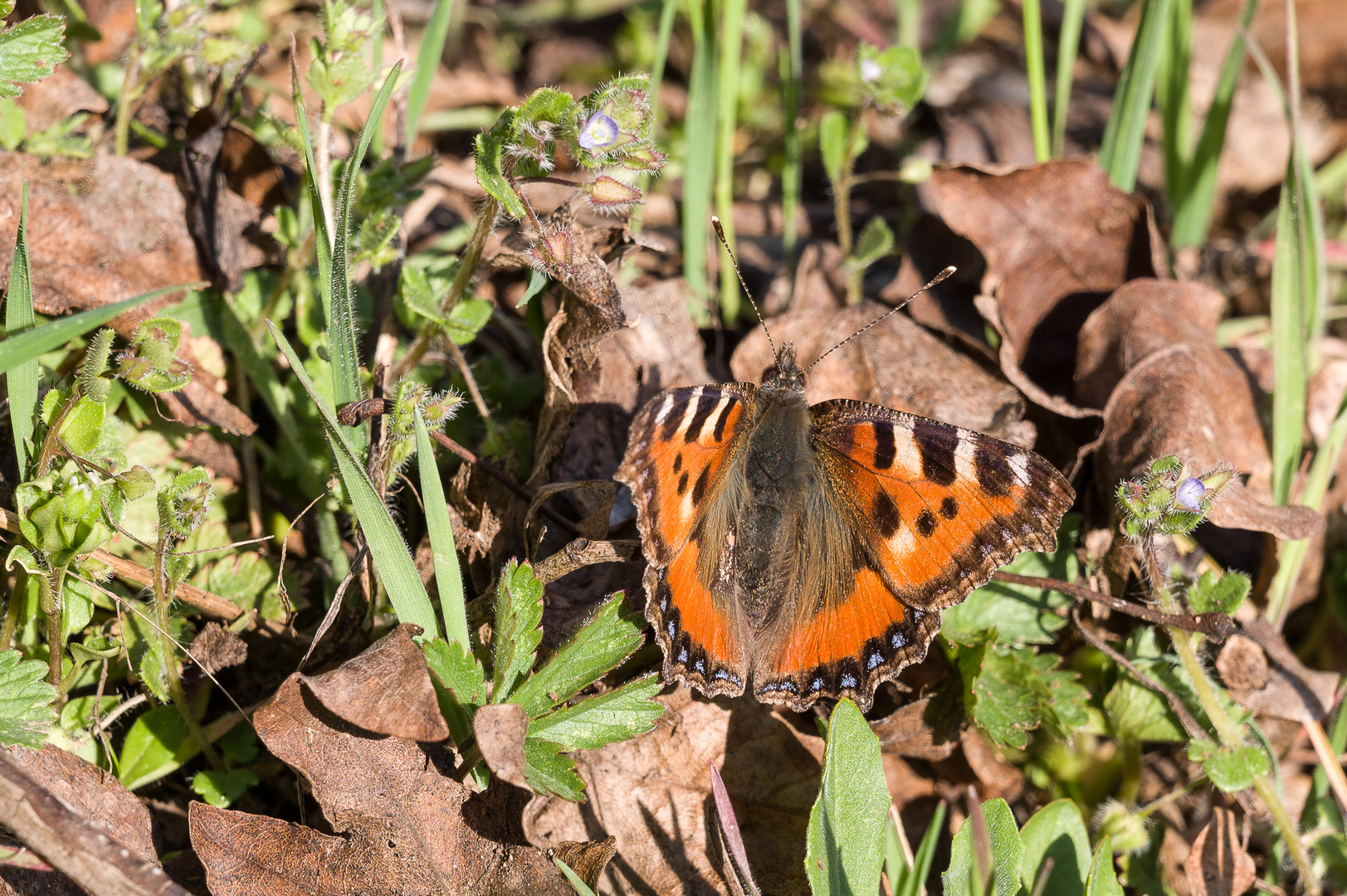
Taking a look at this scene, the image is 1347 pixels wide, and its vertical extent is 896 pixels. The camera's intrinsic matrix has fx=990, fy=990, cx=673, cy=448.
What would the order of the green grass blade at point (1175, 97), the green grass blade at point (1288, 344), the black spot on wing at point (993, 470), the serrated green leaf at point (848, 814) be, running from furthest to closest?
the green grass blade at point (1175, 97), the green grass blade at point (1288, 344), the black spot on wing at point (993, 470), the serrated green leaf at point (848, 814)

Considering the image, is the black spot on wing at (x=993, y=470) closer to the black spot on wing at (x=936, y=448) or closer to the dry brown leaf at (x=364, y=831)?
the black spot on wing at (x=936, y=448)

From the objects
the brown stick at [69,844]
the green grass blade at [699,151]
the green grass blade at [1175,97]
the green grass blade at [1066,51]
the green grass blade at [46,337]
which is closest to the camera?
the brown stick at [69,844]

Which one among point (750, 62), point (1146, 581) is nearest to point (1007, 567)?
point (1146, 581)

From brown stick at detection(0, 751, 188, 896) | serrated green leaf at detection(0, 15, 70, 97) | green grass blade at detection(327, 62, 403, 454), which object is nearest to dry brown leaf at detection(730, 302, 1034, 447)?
green grass blade at detection(327, 62, 403, 454)

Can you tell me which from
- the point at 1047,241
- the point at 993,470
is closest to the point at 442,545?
the point at 993,470

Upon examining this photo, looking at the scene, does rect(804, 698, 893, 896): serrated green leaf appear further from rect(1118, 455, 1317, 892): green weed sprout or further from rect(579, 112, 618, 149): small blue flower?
rect(579, 112, 618, 149): small blue flower

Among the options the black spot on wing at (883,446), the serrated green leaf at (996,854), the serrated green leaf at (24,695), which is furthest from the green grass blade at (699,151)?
the serrated green leaf at (24,695)

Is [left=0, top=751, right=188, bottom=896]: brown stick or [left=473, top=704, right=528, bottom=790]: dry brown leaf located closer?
[left=0, top=751, right=188, bottom=896]: brown stick
